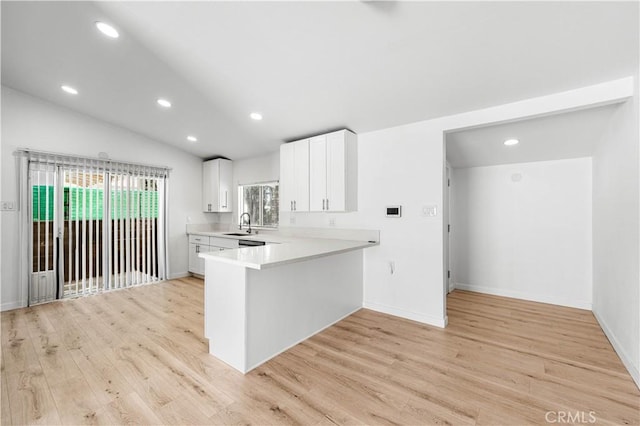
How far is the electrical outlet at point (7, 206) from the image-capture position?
3520mm

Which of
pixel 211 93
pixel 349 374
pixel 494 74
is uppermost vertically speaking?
pixel 211 93

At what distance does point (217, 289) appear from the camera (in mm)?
2395

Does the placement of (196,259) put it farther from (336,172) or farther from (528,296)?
(528,296)

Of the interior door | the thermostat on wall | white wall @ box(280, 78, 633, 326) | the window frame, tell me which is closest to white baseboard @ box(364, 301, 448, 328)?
white wall @ box(280, 78, 633, 326)

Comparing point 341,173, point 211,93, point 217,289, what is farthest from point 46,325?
point 341,173

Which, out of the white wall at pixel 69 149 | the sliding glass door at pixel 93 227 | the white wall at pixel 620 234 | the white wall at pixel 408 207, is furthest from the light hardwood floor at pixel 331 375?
the white wall at pixel 69 149

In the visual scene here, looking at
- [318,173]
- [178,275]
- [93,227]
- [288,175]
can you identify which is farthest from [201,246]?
[318,173]

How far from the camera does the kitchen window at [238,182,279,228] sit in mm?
5129

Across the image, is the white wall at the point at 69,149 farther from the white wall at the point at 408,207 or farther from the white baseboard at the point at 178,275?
the white wall at the point at 408,207

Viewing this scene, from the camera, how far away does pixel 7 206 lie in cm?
355

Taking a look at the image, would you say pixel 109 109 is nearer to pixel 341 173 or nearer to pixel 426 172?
pixel 341 173

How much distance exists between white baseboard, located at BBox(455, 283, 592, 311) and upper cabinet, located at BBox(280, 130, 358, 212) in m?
2.41

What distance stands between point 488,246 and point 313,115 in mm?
3255

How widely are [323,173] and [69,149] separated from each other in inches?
148
